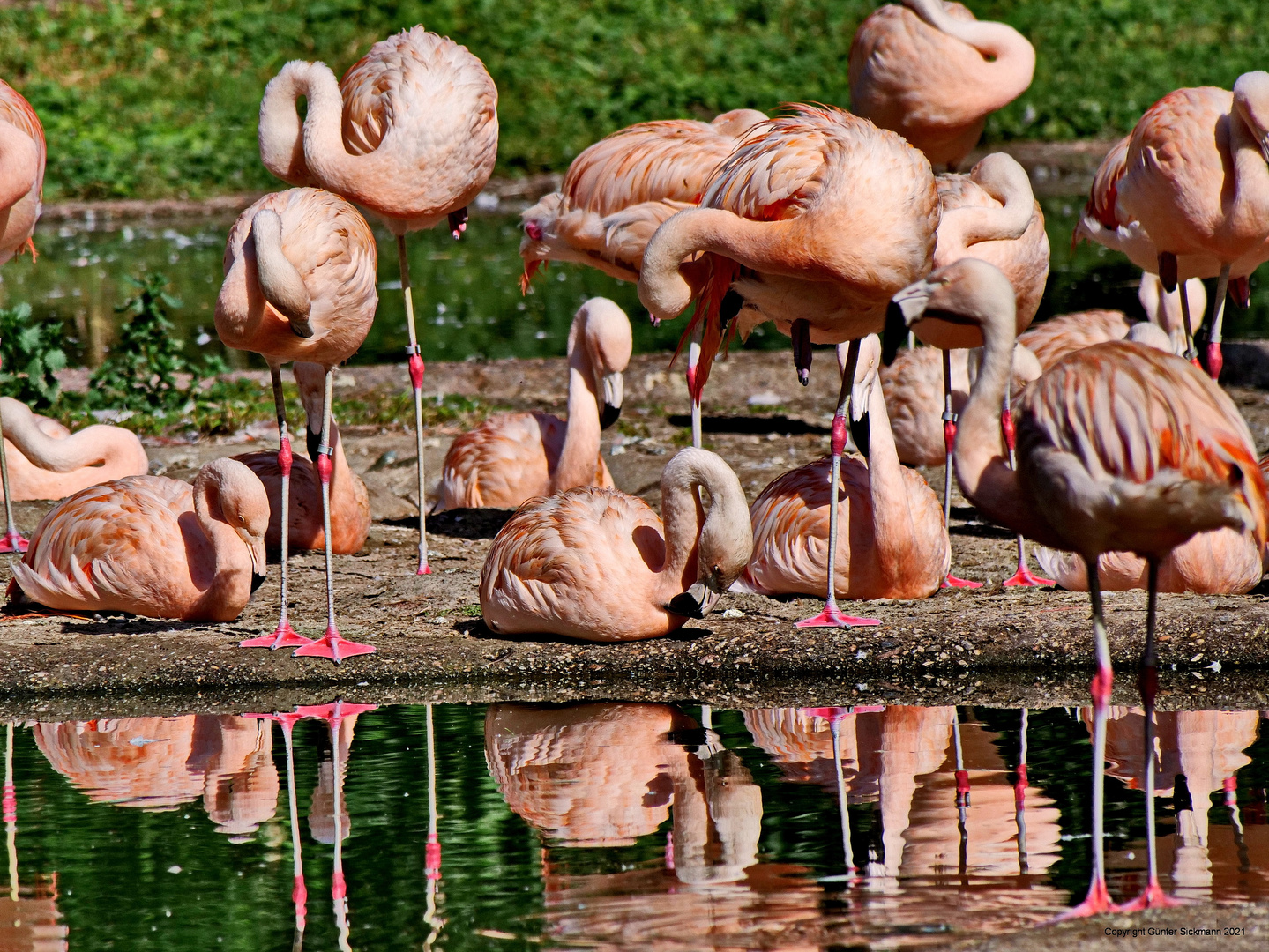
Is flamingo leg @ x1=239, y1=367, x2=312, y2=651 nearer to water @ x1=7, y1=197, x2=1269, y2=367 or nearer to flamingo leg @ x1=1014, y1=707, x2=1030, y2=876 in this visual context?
flamingo leg @ x1=1014, y1=707, x2=1030, y2=876

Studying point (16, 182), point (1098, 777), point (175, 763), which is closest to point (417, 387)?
point (16, 182)

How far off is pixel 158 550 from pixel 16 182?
6.67 ft

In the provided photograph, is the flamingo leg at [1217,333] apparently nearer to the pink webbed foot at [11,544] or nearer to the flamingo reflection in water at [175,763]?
the flamingo reflection in water at [175,763]

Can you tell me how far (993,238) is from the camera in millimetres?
5969

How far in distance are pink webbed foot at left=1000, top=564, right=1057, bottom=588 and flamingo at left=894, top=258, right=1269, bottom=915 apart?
2310 mm

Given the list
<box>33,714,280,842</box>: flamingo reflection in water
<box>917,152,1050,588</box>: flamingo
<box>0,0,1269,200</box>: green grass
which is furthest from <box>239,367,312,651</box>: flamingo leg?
<box>0,0,1269,200</box>: green grass

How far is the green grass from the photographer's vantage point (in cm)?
1836

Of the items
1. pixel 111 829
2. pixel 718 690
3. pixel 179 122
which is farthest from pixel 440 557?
pixel 179 122

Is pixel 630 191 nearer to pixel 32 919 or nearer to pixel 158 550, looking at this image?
pixel 158 550

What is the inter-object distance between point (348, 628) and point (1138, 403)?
300 centimetres

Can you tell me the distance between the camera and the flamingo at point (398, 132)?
21.7 ft

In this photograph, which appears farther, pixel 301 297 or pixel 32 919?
pixel 301 297

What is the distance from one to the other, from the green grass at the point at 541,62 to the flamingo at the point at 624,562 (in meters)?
13.1

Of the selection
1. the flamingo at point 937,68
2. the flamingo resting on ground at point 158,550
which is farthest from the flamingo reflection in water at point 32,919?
the flamingo at point 937,68
